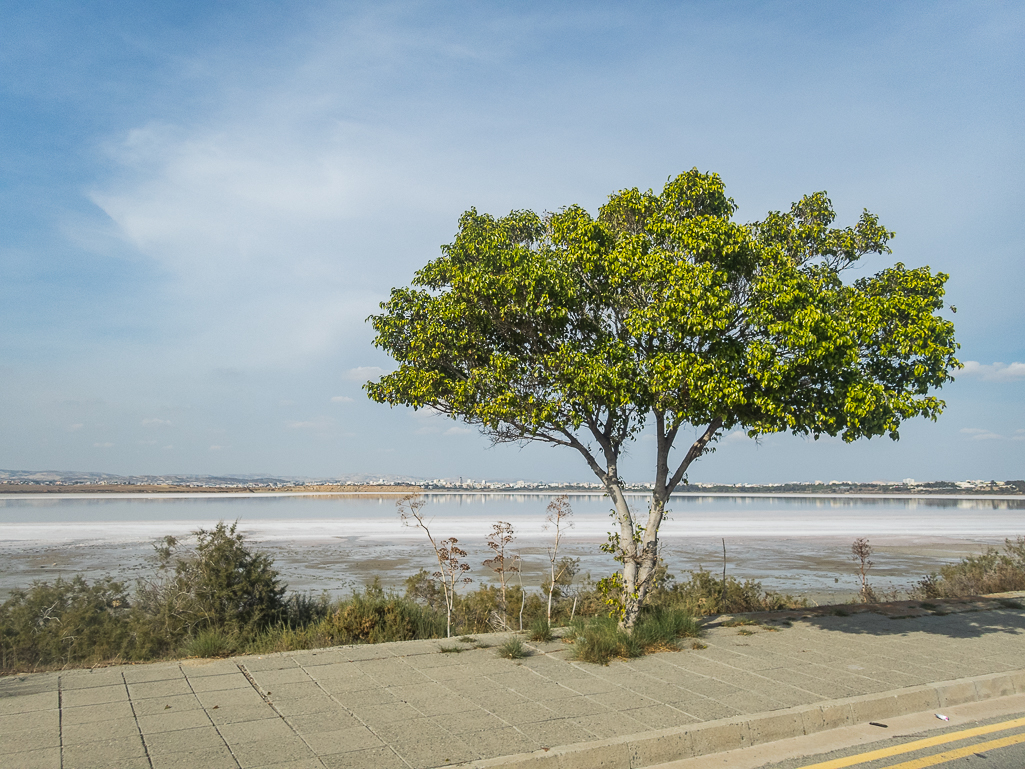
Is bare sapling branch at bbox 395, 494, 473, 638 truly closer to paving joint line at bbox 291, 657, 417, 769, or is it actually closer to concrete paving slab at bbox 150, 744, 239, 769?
paving joint line at bbox 291, 657, 417, 769

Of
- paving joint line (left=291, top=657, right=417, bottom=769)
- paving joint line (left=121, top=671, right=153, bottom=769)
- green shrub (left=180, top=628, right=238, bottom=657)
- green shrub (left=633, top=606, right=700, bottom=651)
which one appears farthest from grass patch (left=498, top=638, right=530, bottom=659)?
paving joint line (left=121, top=671, right=153, bottom=769)

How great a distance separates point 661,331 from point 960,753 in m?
5.38

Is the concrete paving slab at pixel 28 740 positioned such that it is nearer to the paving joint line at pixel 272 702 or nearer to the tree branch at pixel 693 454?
the paving joint line at pixel 272 702

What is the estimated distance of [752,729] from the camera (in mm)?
6473

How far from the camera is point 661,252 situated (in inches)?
375

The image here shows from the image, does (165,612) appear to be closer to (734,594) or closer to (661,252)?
(661,252)

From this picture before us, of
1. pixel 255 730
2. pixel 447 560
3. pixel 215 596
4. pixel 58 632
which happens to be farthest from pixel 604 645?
pixel 58 632

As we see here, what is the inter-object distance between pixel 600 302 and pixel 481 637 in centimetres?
505

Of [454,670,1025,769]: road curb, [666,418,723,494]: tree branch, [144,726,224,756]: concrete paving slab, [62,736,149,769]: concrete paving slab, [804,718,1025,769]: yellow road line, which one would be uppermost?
[666,418,723,494]: tree branch

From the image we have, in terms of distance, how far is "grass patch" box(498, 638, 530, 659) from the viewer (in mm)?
8805

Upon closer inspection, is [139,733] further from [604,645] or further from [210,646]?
[604,645]

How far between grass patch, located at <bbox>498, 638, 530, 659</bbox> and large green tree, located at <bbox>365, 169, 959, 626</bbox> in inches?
72.9

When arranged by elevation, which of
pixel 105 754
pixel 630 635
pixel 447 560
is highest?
pixel 447 560

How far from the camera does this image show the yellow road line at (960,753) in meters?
5.96
